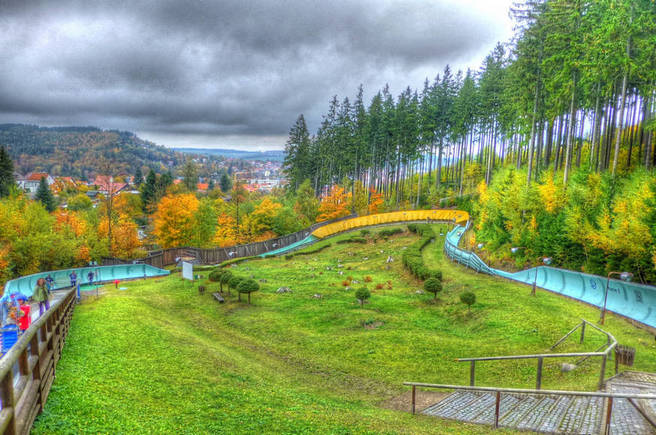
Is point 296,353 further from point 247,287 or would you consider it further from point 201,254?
point 201,254

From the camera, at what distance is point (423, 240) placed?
129 feet

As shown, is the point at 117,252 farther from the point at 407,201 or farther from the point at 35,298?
the point at 407,201

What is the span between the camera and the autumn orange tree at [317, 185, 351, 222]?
186 ft

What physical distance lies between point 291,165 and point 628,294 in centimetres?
6613

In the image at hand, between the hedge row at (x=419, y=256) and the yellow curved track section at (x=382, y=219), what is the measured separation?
4458 mm

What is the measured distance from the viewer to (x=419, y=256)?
105ft

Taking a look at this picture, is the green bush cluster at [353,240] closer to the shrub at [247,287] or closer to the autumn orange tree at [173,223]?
the autumn orange tree at [173,223]

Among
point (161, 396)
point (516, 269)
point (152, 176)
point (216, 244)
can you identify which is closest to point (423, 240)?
point (516, 269)

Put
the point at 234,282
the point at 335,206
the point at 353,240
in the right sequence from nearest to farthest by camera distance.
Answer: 1. the point at 234,282
2. the point at 353,240
3. the point at 335,206

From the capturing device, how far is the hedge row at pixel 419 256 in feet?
82.0

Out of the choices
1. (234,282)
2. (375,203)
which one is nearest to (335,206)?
(375,203)

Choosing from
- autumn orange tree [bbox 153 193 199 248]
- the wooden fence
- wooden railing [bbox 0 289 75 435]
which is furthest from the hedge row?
autumn orange tree [bbox 153 193 199 248]

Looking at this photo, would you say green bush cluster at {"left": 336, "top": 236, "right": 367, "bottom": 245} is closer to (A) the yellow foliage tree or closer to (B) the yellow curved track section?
(B) the yellow curved track section

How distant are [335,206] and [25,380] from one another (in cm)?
5291
